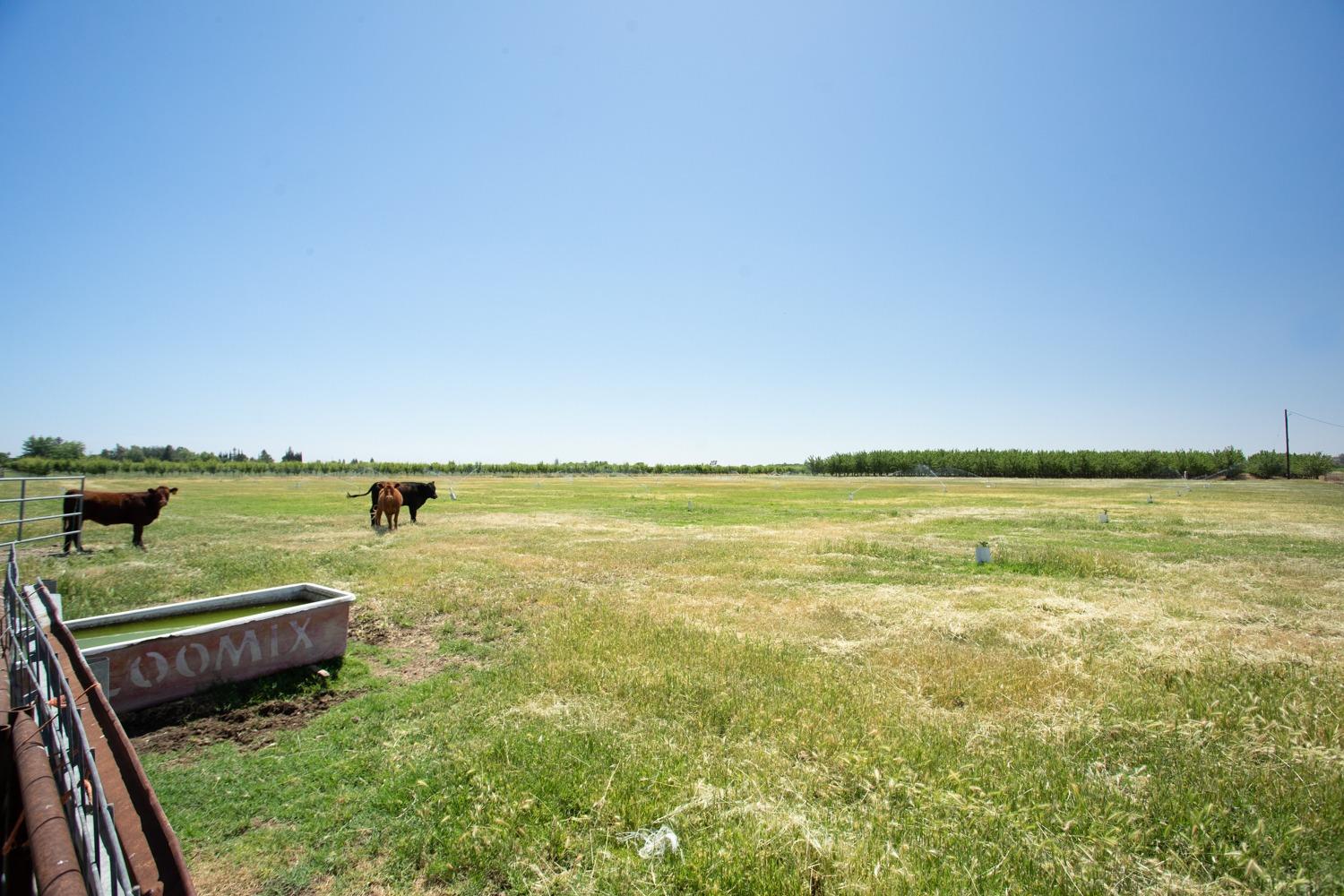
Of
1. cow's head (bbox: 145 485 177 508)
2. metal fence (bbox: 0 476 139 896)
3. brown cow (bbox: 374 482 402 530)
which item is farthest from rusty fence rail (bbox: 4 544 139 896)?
brown cow (bbox: 374 482 402 530)

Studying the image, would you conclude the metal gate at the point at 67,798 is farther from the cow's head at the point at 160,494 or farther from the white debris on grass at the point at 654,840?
the cow's head at the point at 160,494

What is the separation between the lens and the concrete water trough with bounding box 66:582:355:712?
6.40 meters

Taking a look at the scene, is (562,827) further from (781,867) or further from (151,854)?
(151,854)

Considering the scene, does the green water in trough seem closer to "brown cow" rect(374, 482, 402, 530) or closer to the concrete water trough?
the concrete water trough

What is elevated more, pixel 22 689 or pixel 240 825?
pixel 22 689

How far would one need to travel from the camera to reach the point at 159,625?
801 centimetres

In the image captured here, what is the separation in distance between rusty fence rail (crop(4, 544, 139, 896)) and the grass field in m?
1.43

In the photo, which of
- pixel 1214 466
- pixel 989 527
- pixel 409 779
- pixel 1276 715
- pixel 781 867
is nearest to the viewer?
pixel 781 867

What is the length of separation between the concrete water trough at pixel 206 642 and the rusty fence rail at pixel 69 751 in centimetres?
118

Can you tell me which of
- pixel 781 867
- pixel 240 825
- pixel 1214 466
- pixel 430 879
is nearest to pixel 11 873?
pixel 240 825

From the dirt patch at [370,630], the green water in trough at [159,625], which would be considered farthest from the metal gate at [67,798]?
the dirt patch at [370,630]

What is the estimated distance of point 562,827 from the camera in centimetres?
454

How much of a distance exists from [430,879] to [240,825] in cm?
183

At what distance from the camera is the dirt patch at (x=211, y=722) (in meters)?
5.96
